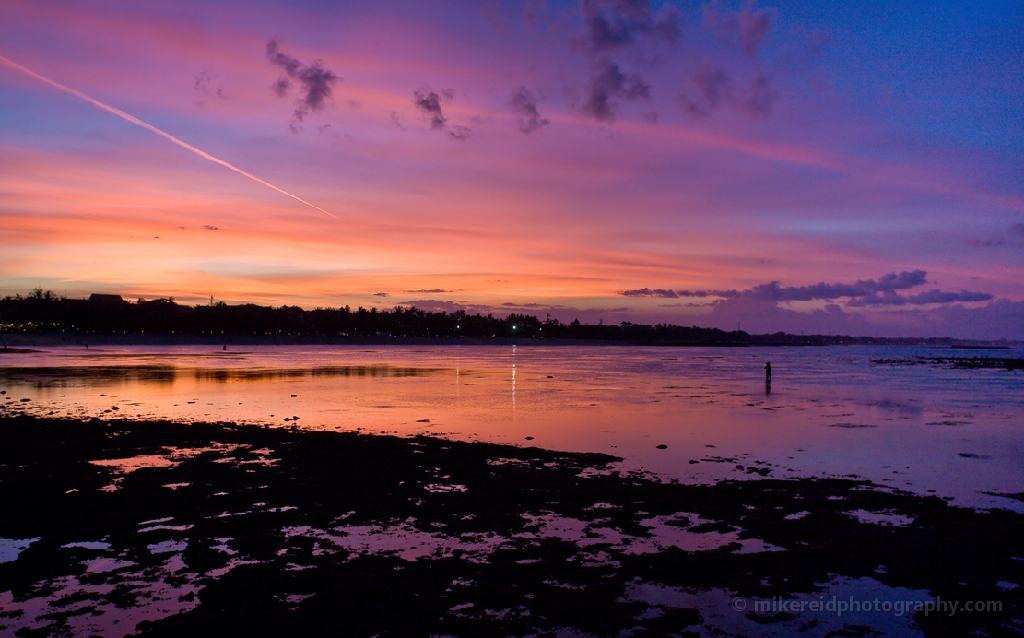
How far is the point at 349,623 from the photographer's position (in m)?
6.61

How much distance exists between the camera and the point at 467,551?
8.80m

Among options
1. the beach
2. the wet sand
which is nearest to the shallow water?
the beach

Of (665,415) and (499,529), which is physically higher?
(499,529)

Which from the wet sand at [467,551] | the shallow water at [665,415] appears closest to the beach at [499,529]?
the wet sand at [467,551]

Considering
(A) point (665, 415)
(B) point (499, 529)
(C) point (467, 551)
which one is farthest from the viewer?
(A) point (665, 415)

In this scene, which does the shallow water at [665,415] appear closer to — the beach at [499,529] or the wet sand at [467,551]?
the beach at [499,529]

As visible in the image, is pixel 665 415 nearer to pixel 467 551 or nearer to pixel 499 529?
pixel 499 529

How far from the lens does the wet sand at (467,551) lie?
690cm

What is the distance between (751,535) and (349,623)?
610 cm

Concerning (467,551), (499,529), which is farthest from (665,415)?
(467,551)

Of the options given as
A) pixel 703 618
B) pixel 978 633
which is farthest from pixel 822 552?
pixel 703 618

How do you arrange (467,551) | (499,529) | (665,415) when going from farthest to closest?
(665,415)
(499,529)
(467,551)

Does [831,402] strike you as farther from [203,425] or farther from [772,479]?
[203,425]

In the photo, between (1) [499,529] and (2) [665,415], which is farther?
(2) [665,415]
